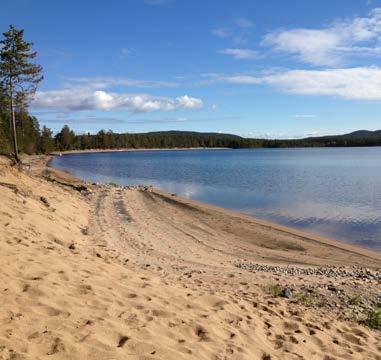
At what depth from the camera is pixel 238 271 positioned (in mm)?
11828

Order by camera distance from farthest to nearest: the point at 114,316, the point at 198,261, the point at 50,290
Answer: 1. the point at 198,261
2. the point at 50,290
3. the point at 114,316

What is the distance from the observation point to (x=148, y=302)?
7387mm

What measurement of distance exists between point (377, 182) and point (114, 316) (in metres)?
46.1

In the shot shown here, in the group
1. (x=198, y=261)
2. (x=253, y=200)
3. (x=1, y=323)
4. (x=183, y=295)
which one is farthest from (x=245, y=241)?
(x=253, y=200)

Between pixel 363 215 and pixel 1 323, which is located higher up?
pixel 1 323

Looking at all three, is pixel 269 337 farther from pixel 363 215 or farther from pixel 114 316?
pixel 363 215

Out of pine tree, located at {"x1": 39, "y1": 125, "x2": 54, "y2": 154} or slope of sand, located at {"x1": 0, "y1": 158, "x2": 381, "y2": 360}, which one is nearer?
slope of sand, located at {"x1": 0, "y1": 158, "x2": 381, "y2": 360}

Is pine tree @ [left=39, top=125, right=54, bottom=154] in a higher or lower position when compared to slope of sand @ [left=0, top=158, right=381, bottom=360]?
higher

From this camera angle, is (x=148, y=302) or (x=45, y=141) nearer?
(x=148, y=302)

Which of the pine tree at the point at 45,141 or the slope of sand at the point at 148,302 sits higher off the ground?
the pine tree at the point at 45,141

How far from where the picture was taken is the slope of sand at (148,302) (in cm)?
557

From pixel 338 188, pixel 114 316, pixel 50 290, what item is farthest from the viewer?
pixel 338 188

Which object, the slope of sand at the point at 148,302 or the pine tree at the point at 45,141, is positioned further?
the pine tree at the point at 45,141

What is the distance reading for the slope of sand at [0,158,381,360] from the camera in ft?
18.3
